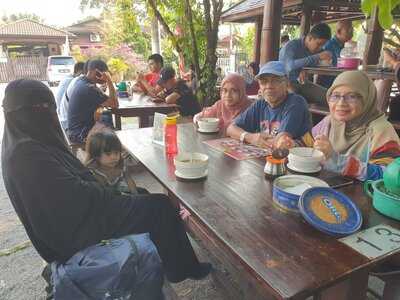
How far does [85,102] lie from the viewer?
3.40 metres

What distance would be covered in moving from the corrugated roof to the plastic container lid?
22.0 meters

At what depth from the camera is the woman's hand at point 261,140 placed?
2.11 metres

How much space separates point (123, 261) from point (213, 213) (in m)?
0.45

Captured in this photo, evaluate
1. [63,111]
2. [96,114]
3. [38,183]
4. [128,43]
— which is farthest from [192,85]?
[128,43]

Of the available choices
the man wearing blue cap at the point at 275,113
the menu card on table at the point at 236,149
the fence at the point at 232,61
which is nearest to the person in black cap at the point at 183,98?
the man wearing blue cap at the point at 275,113

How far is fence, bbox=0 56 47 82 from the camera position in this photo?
17.9 metres

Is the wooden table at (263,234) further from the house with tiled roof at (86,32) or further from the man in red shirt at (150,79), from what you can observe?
the house with tiled roof at (86,32)

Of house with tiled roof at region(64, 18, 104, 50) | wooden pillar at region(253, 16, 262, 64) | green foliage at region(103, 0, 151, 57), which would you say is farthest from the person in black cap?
house with tiled roof at region(64, 18, 104, 50)

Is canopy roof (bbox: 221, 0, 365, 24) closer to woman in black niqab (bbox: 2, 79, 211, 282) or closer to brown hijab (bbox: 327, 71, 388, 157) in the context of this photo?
brown hijab (bbox: 327, 71, 388, 157)

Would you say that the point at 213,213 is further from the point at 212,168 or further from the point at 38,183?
the point at 38,183

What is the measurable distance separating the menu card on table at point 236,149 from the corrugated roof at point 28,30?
2092cm

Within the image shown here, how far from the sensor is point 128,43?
17469 millimetres

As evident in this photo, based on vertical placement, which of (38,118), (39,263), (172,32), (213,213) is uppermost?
(172,32)

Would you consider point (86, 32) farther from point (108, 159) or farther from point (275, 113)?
point (275, 113)
